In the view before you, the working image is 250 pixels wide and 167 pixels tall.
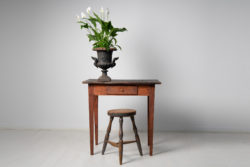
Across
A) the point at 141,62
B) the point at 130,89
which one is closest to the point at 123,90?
the point at 130,89

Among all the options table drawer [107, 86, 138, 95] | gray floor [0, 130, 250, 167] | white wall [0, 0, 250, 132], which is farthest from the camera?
white wall [0, 0, 250, 132]

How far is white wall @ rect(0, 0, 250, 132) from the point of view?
392 cm

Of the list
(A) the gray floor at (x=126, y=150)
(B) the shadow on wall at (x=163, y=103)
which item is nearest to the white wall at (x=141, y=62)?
(B) the shadow on wall at (x=163, y=103)

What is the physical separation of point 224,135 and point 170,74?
1196 mm

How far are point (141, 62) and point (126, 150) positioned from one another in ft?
4.75

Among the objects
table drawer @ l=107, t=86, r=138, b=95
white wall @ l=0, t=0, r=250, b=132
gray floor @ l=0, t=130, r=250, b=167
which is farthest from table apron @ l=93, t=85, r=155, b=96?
white wall @ l=0, t=0, r=250, b=132

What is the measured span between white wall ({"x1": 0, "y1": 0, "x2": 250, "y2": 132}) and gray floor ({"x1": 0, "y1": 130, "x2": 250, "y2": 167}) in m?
0.29

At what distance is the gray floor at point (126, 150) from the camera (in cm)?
268

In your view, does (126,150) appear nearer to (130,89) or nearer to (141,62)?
(130,89)

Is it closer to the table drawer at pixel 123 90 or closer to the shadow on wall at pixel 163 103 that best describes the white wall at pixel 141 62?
the shadow on wall at pixel 163 103

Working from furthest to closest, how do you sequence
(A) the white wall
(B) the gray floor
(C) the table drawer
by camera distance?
1. (A) the white wall
2. (C) the table drawer
3. (B) the gray floor

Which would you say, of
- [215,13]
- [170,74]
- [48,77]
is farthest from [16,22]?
[215,13]

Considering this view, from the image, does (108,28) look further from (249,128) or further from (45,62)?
(249,128)

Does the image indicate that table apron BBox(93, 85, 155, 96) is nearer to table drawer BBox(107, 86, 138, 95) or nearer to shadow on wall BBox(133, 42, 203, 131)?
table drawer BBox(107, 86, 138, 95)
